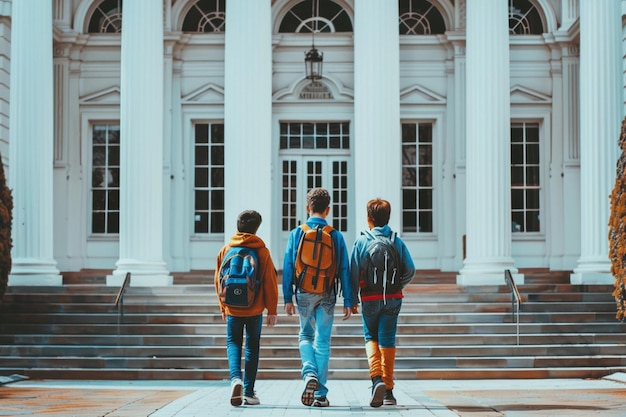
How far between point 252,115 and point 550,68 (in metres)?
7.47

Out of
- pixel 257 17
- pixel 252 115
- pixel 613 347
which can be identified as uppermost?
pixel 257 17

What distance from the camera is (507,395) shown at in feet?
36.1

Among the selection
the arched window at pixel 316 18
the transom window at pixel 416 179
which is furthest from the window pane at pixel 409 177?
the arched window at pixel 316 18

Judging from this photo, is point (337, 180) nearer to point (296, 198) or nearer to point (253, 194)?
point (296, 198)

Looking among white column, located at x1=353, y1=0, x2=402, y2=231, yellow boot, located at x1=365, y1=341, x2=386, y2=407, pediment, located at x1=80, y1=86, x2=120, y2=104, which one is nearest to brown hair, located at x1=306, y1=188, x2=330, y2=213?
yellow boot, located at x1=365, y1=341, x2=386, y2=407

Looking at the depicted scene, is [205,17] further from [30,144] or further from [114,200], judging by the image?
[30,144]

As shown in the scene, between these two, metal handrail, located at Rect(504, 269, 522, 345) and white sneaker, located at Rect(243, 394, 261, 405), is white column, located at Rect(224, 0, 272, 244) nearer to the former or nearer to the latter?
metal handrail, located at Rect(504, 269, 522, 345)

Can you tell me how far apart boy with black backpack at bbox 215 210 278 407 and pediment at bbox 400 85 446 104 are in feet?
44.0

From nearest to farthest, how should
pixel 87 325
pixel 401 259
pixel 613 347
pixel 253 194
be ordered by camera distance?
pixel 401 259, pixel 613 347, pixel 87 325, pixel 253 194

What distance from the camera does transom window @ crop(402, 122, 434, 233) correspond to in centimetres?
2281

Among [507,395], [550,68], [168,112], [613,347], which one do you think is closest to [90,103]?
[168,112]

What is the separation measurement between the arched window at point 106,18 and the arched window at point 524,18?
852 cm

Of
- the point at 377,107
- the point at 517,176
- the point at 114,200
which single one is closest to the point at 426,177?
the point at 517,176

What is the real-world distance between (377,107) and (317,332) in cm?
953
